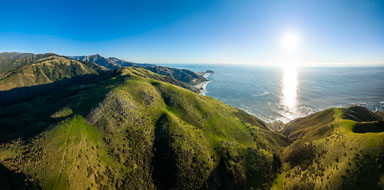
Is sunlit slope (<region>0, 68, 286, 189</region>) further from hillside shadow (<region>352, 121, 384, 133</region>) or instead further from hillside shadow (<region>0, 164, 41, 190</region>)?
hillside shadow (<region>352, 121, 384, 133</region>)

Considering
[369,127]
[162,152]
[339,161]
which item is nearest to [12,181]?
[162,152]

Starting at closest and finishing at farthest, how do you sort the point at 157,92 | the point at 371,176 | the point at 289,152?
the point at 371,176
the point at 289,152
the point at 157,92

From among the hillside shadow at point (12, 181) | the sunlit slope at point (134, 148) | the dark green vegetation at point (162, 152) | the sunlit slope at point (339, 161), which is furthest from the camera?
the sunlit slope at point (134, 148)

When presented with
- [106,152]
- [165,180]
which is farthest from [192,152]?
[106,152]

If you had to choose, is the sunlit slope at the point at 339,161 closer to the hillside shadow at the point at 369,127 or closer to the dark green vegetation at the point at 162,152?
the hillside shadow at the point at 369,127

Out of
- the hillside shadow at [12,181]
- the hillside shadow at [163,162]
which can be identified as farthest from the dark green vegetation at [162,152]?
the hillside shadow at [163,162]

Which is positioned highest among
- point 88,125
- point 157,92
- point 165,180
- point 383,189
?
point 157,92

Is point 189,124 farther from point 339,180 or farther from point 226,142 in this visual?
point 339,180
